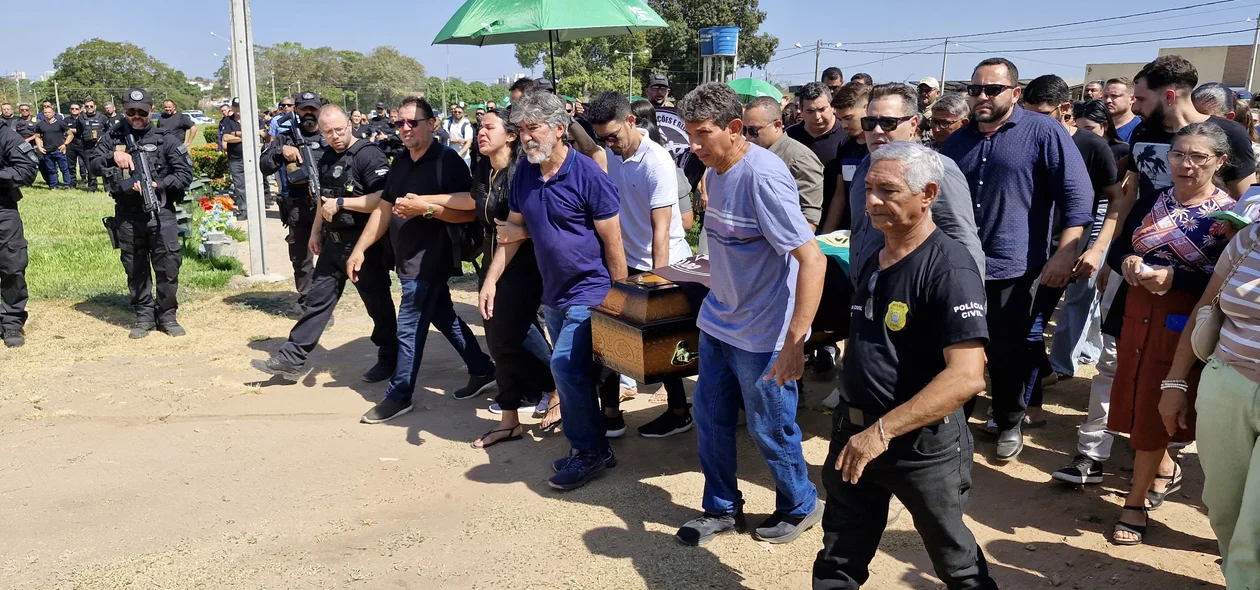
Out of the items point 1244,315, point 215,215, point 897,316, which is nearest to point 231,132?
point 215,215

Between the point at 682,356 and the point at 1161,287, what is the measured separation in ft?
6.52

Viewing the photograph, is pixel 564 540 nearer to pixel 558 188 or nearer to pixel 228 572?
pixel 228 572

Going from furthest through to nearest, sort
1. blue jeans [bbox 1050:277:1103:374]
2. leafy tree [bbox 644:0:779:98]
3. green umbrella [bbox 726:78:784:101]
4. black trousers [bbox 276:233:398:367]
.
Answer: leafy tree [bbox 644:0:779:98] → green umbrella [bbox 726:78:784:101] → black trousers [bbox 276:233:398:367] → blue jeans [bbox 1050:277:1103:374]

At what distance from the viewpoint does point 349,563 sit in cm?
381

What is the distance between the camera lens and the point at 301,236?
8.18 metres

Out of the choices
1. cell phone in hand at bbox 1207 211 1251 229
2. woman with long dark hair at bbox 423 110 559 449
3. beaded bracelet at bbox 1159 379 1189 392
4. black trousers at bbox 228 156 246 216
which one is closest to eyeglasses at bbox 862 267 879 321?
beaded bracelet at bbox 1159 379 1189 392

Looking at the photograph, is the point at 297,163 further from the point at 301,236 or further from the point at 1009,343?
the point at 1009,343

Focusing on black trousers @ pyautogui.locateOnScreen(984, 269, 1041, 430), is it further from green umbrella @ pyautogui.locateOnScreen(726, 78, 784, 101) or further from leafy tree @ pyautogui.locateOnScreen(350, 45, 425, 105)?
leafy tree @ pyautogui.locateOnScreen(350, 45, 425, 105)

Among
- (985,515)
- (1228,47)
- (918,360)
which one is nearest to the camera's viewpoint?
(918,360)

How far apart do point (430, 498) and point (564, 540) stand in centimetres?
87

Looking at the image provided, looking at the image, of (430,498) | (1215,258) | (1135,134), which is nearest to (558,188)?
(430,498)

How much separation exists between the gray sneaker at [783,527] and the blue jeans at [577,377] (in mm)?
1040

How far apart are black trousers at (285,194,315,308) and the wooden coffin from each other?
14.2ft

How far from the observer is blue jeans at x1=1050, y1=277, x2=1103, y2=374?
5.83 metres
